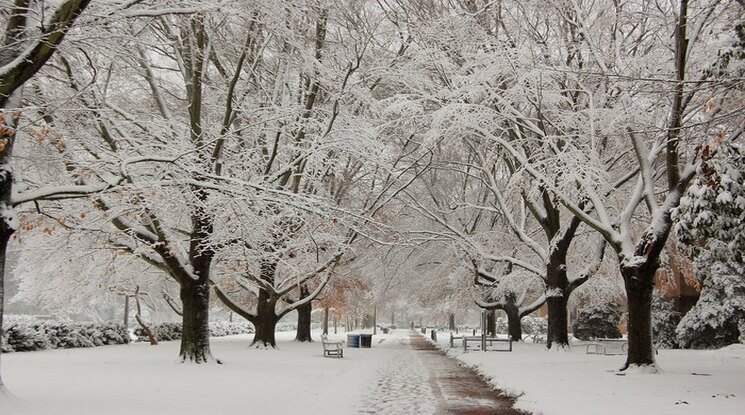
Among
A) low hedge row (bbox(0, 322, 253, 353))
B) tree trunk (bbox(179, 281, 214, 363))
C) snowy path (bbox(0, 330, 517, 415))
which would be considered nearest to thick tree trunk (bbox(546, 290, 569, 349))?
snowy path (bbox(0, 330, 517, 415))

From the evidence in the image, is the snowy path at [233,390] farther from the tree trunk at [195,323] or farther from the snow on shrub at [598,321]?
the snow on shrub at [598,321]

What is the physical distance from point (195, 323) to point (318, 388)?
4.68 meters

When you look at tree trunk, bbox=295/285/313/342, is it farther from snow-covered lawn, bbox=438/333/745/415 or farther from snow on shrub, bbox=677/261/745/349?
snow on shrub, bbox=677/261/745/349

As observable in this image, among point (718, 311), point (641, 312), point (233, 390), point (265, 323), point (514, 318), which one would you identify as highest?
point (641, 312)

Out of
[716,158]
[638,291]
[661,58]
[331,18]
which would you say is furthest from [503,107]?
[716,158]

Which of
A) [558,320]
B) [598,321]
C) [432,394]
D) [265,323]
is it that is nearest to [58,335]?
[265,323]

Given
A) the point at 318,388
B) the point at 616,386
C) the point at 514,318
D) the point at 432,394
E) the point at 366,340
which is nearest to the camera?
the point at 616,386

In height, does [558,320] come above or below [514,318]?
above

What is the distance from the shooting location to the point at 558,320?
22.5 metres

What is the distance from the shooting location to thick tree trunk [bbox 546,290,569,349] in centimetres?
2219

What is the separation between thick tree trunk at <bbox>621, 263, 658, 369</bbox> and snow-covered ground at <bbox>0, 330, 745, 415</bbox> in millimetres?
660

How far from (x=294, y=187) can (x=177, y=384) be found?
833cm

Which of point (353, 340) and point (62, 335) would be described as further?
point (353, 340)

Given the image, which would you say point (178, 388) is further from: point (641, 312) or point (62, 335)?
point (62, 335)
